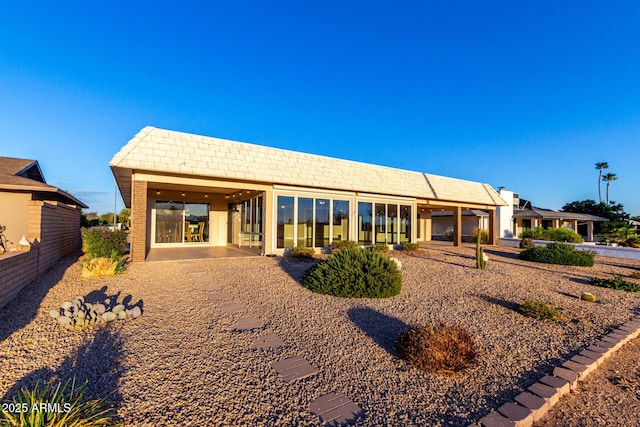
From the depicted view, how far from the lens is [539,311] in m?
4.87

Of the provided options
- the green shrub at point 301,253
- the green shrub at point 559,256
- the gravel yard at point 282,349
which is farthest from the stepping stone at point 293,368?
the green shrub at point 559,256

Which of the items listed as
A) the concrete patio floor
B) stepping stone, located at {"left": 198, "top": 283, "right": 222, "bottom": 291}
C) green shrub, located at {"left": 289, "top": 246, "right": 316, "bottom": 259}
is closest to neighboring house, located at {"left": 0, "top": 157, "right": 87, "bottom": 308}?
the concrete patio floor

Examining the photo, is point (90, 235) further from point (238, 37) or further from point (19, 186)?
point (238, 37)

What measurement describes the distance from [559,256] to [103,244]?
16188mm

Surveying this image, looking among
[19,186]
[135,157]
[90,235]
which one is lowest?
[90,235]

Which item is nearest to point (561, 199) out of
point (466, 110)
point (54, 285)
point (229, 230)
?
point (466, 110)

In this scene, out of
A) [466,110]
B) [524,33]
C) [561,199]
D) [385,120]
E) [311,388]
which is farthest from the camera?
[561,199]

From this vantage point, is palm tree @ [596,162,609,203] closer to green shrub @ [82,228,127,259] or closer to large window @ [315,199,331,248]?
large window @ [315,199,331,248]

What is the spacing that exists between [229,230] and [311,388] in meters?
14.4

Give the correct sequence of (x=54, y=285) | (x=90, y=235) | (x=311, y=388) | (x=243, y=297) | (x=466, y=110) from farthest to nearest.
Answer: (x=466, y=110) < (x=90, y=235) < (x=54, y=285) < (x=243, y=297) < (x=311, y=388)

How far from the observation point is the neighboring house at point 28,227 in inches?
212

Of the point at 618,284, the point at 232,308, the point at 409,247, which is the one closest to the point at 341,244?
the point at 409,247

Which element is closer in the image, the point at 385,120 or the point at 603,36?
the point at 603,36

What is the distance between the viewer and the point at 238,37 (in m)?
13.9
